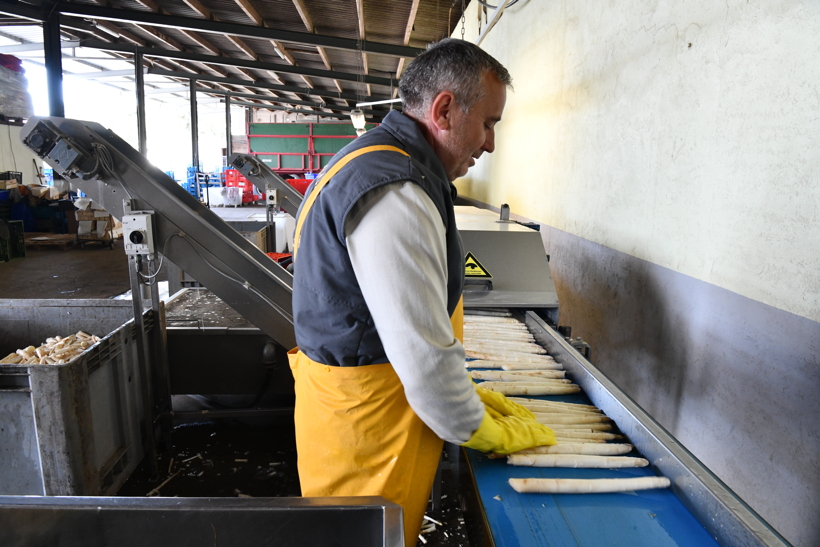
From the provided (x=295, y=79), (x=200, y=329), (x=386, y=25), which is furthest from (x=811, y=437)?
(x=295, y=79)

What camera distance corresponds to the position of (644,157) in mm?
2967

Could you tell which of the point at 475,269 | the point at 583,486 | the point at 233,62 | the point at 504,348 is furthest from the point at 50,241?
the point at 583,486

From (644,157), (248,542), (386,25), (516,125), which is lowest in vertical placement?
(248,542)

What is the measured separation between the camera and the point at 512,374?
198 centimetres

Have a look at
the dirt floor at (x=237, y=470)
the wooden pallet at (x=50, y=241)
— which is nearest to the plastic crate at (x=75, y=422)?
the dirt floor at (x=237, y=470)

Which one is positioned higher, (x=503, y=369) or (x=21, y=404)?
(x=503, y=369)

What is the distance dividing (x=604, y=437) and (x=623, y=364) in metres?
1.92

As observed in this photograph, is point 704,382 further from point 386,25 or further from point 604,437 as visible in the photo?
point 386,25

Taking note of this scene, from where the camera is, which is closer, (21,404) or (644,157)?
(21,404)

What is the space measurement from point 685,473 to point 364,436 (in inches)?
32.5

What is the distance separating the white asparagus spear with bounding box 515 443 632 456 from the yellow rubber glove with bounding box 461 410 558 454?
0.02m

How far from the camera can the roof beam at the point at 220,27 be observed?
295 inches

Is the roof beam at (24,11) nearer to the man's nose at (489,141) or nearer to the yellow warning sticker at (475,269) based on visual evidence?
the yellow warning sticker at (475,269)

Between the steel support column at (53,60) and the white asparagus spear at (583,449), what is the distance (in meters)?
7.98
